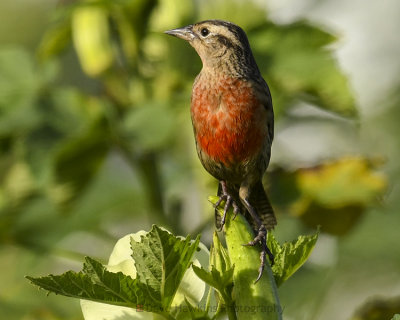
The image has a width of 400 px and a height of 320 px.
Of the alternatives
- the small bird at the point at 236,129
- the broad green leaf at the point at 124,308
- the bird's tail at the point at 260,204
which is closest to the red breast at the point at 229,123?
the small bird at the point at 236,129

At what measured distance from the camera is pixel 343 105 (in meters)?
3.31

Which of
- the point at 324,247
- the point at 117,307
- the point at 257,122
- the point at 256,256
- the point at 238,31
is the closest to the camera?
the point at 256,256

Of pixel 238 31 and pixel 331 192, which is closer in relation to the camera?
pixel 238 31

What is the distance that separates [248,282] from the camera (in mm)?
1597

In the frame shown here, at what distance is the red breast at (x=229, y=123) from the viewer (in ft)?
7.97

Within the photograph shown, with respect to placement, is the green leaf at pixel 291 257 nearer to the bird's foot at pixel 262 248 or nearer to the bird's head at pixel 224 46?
the bird's foot at pixel 262 248

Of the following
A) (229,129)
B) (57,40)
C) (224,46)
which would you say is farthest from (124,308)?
(57,40)

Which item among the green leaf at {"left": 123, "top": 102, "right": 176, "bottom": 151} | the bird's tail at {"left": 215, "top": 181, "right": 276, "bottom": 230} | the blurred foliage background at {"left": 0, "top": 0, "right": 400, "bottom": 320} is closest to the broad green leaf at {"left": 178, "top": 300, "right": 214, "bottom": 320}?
the bird's tail at {"left": 215, "top": 181, "right": 276, "bottom": 230}

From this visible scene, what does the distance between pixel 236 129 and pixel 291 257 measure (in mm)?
795

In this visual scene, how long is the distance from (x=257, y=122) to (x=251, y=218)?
0.88 ft

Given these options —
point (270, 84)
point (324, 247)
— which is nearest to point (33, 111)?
point (270, 84)

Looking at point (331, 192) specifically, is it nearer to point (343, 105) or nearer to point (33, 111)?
point (343, 105)

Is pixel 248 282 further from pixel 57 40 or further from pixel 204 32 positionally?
pixel 57 40

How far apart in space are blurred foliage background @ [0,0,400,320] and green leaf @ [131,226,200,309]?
1288mm
